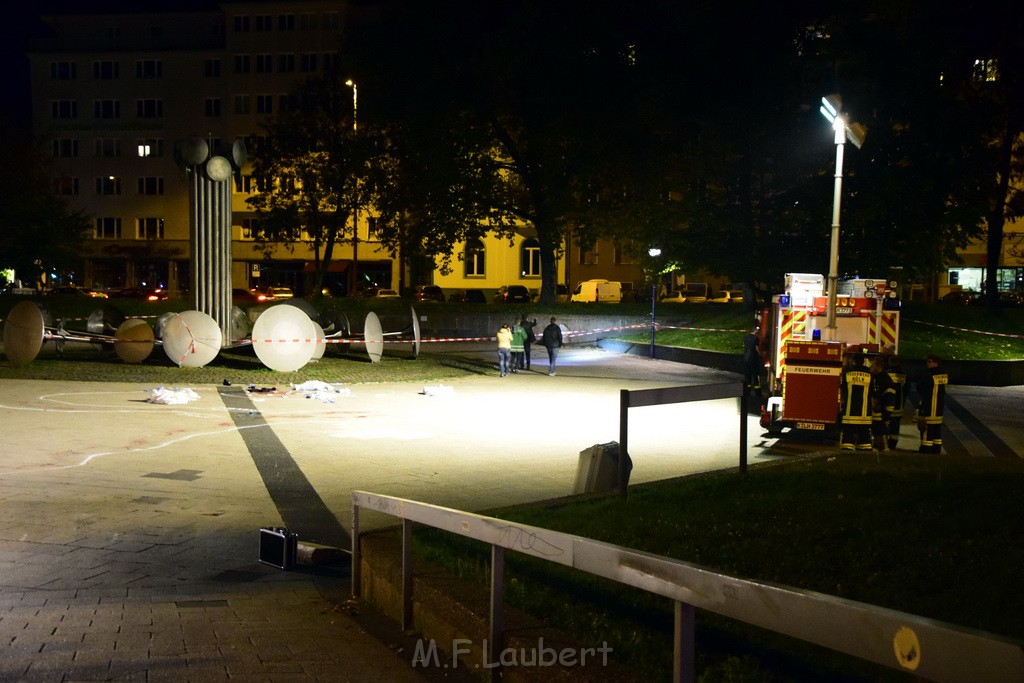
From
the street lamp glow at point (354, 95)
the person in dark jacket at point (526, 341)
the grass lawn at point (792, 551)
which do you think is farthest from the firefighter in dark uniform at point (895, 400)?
the street lamp glow at point (354, 95)

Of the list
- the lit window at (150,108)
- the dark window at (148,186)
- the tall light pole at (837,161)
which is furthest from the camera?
the dark window at (148,186)

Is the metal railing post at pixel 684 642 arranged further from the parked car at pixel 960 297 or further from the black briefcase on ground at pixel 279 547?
the parked car at pixel 960 297

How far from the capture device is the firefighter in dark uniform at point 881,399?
13.2 m

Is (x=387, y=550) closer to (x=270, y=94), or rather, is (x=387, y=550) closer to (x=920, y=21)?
(x=920, y=21)

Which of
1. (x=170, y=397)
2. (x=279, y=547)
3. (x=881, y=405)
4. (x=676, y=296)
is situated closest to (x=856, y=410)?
(x=881, y=405)

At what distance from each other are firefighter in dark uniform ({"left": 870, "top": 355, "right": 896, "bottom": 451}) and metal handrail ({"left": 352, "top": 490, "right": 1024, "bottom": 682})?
32.4ft

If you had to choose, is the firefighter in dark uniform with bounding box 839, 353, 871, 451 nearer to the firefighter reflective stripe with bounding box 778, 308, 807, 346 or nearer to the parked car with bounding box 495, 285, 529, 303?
the firefighter reflective stripe with bounding box 778, 308, 807, 346

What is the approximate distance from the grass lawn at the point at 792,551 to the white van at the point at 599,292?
52.4m

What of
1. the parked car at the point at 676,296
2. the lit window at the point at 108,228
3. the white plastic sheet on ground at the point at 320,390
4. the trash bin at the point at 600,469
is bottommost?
the white plastic sheet on ground at the point at 320,390

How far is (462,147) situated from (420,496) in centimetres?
3343

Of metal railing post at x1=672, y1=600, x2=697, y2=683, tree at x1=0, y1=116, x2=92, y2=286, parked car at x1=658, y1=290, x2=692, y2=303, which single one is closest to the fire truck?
metal railing post at x1=672, y1=600, x2=697, y2=683

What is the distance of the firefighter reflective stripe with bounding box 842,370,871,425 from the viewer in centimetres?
1285

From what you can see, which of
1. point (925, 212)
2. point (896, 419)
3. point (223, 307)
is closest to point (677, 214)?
point (925, 212)

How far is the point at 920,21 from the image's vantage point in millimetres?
32375
